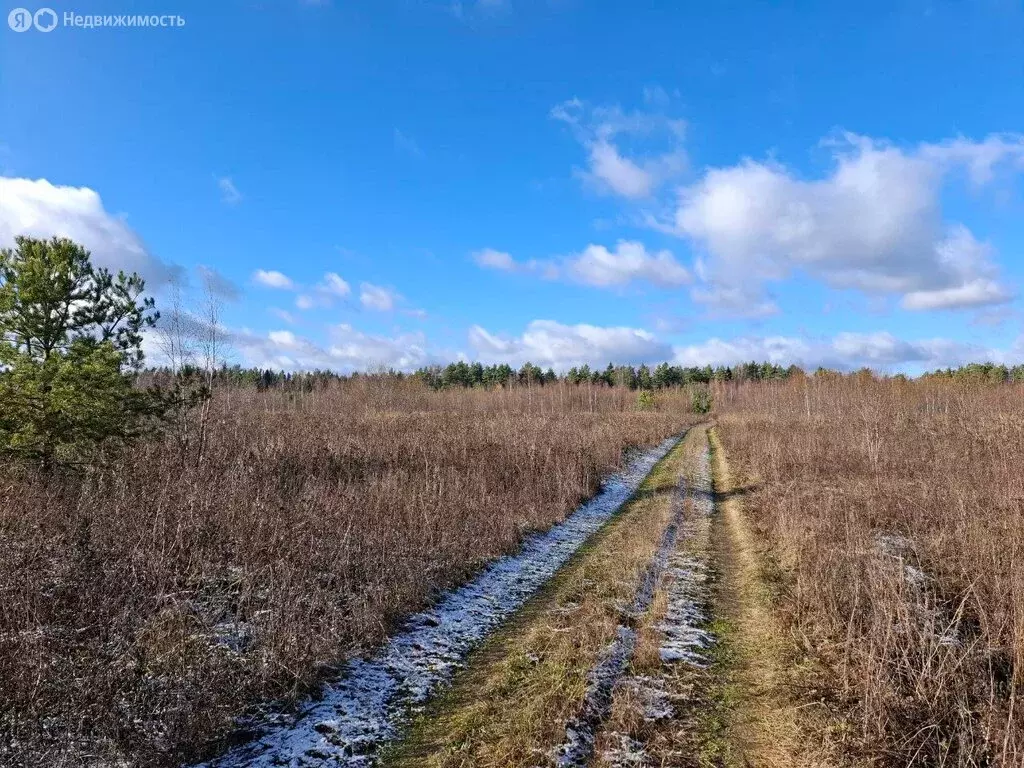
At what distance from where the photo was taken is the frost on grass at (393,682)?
3.67 meters

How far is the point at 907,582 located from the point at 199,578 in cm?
742

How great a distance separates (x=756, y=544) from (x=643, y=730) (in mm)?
5915

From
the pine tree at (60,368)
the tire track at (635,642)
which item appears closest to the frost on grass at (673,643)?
the tire track at (635,642)

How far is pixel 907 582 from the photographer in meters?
5.80

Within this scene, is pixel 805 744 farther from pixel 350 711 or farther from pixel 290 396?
pixel 290 396

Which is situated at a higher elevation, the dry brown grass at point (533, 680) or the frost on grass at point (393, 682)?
the dry brown grass at point (533, 680)

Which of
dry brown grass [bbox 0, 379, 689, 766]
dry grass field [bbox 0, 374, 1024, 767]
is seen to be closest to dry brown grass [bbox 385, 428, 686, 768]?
dry grass field [bbox 0, 374, 1024, 767]

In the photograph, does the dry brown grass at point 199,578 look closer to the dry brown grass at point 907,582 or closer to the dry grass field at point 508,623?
the dry grass field at point 508,623

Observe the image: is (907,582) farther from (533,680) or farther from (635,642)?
(533,680)

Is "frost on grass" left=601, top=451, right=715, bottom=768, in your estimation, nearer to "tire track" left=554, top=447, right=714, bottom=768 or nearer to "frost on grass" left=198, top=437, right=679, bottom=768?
"tire track" left=554, top=447, right=714, bottom=768

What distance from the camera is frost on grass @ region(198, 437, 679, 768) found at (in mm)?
3672

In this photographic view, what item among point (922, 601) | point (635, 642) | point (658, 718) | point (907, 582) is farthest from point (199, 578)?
point (922, 601)

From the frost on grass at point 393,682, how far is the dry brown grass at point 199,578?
0.24 meters

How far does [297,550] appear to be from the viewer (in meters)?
6.46
